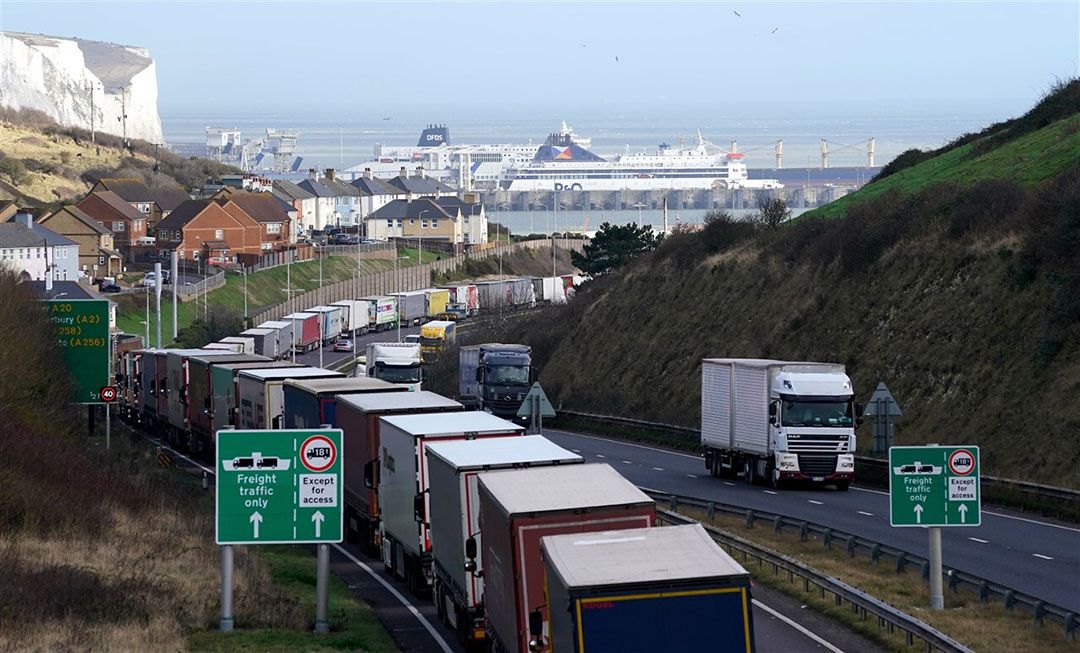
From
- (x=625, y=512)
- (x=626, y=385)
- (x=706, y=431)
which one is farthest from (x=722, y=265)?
(x=625, y=512)

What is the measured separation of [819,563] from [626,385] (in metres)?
44.3

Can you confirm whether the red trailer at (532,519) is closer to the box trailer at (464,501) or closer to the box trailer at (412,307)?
the box trailer at (464,501)

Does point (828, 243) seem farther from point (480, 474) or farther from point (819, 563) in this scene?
point (480, 474)

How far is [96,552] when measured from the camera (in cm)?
2652

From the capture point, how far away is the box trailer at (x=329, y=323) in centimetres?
11225

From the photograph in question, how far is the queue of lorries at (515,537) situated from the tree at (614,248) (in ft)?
261

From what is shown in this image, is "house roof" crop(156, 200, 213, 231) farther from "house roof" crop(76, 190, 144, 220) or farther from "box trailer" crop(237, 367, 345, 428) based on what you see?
"box trailer" crop(237, 367, 345, 428)

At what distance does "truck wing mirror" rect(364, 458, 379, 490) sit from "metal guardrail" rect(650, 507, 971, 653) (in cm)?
606

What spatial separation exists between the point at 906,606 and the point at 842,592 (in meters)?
0.94

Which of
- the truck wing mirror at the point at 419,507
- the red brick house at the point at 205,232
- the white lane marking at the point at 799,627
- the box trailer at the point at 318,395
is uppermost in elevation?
the red brick house at the point at 205,232

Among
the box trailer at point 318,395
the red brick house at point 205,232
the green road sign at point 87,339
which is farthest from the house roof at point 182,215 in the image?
the box trailer at point 318,395

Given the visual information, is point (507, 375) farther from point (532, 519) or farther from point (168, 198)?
point (168, 198)

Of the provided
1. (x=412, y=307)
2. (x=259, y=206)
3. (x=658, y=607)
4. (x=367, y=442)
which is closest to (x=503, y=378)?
(x=367, y=442)

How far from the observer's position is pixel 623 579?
48.0ft
